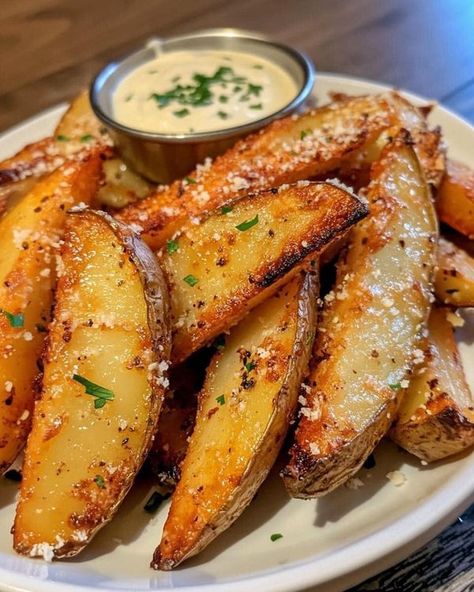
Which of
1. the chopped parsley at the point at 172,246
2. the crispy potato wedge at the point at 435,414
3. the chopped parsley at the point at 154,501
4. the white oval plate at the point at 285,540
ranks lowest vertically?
the chopped parsley at the point at 154,501

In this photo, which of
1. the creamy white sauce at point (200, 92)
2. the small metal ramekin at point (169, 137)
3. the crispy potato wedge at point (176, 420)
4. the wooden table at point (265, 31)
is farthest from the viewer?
the wooden table at point (265, 31)

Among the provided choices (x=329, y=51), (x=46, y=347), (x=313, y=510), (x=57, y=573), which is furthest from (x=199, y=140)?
(x=329, y=51)

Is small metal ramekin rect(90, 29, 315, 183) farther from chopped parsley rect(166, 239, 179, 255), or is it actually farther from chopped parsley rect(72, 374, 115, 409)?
chopped parsley rect(72, 374, 115, 409)

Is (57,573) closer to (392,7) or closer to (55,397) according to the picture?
(55,397)

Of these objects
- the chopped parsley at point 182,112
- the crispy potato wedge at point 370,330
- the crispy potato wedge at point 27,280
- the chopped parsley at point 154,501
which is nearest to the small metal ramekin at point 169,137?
the chopped parsley at point 182,112

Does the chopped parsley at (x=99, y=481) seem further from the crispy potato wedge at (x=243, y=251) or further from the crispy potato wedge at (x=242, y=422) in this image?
the crispy potato wedge at (x=243, y=251)

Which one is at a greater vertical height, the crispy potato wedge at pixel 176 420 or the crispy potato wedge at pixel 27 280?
the crispy potato wedge at pixel 27 280

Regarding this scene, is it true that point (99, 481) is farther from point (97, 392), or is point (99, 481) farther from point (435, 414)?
point (435, 414)
